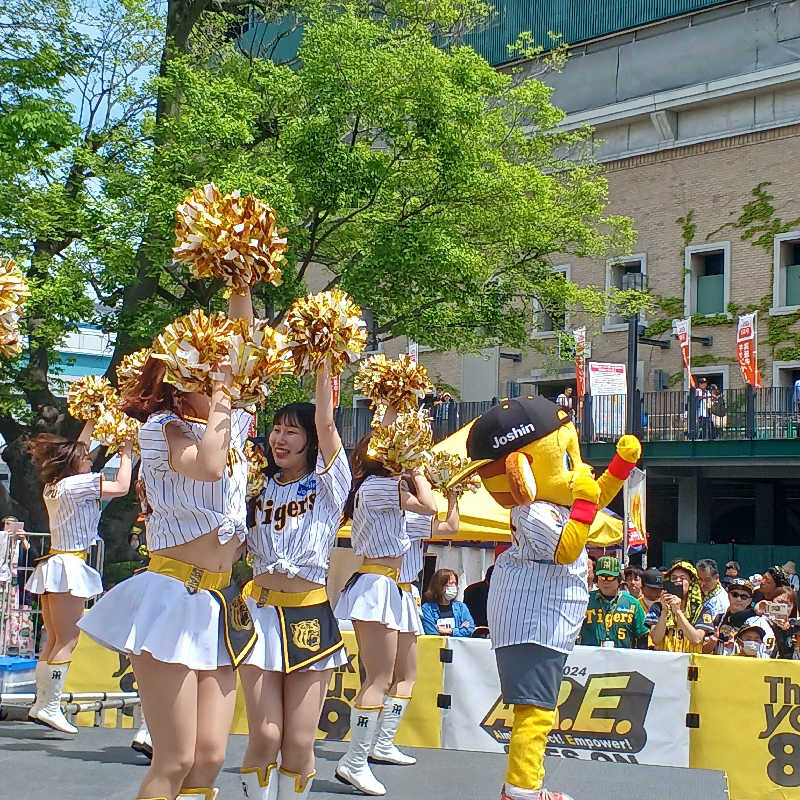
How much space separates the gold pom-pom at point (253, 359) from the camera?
12.4ft

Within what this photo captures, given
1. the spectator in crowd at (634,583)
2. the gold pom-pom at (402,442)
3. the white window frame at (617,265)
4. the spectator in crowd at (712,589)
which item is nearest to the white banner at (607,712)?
the spectator in crowd at (712,589)

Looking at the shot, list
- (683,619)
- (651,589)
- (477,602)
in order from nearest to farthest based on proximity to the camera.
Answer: (683,619)
(477,602)
(651,589)

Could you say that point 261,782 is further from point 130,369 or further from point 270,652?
point 130,369

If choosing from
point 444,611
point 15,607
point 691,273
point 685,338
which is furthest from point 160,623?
point 691,273

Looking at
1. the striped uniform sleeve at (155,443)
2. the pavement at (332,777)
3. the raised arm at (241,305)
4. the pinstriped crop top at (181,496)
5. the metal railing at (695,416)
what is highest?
the metal railing at (695,416)

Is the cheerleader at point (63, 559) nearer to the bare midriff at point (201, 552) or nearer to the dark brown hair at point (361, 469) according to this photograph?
the dark brown hair at point (361, 469)

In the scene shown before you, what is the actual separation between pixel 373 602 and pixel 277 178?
10217 millimetres

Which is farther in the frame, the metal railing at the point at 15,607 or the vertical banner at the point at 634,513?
the vertical banner at the point at 634,513

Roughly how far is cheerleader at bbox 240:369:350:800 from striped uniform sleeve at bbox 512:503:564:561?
88 cm

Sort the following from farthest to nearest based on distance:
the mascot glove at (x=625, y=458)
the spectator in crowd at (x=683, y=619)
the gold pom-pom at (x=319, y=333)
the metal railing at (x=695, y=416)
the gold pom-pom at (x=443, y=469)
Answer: the metal railing at (x=695, y=416) → the spectator in crowd at (x=683, y=619) → the gold pom-pom at (x=443, y=469) → the mascot glove at (x=625, y=458) → the gold pom-pom at (x=319, y=333)

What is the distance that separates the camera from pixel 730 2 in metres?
28.6

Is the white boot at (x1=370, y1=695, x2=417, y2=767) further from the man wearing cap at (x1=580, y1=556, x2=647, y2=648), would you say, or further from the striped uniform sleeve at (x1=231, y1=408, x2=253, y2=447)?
the striped uniform sleeve at (x1=231, y1=408, x2=253, y2=447)

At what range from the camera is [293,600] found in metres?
4.96

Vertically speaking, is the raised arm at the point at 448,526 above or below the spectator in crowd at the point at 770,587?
above
